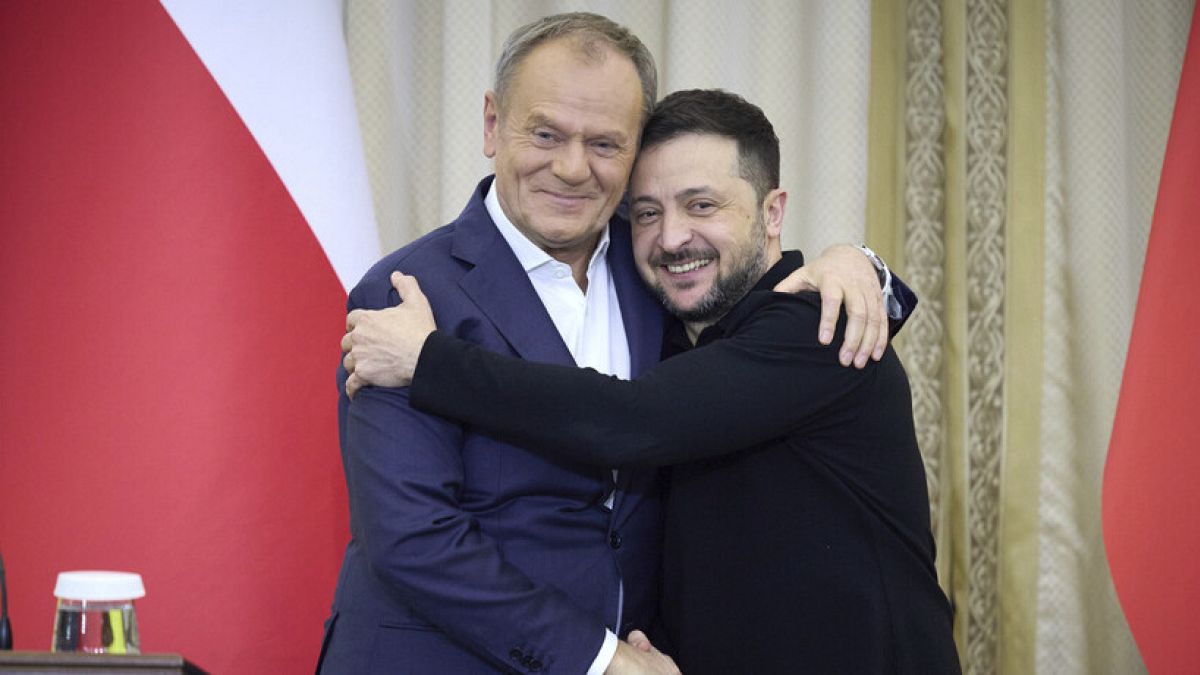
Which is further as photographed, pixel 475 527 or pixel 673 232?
pixel 673 232

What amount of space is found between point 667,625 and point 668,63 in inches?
64.2

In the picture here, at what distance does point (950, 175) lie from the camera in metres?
3.49

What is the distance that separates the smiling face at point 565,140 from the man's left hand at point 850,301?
0.32 metres

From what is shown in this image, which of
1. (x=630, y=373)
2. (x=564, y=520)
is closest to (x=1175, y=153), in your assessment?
Answer: (x=630, y=373)

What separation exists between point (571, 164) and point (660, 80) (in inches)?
49.9

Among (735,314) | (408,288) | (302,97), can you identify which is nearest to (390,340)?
Result: (408,288)

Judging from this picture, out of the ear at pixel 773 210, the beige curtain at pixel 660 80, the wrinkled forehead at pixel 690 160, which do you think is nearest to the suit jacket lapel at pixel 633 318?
the wrinkled forehead at pixel 690 160

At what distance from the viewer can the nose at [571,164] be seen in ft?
6.97

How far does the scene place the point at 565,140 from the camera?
2.14m

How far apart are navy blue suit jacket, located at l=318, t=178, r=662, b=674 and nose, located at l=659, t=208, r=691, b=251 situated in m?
0.28

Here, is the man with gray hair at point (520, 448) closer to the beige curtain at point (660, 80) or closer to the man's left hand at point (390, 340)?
the man's left hand at point (390, 340)

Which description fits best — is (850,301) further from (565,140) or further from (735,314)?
(565,140)

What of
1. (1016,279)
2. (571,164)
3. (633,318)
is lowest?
(633,318)

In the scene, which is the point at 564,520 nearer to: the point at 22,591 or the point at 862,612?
the point at 862,612
